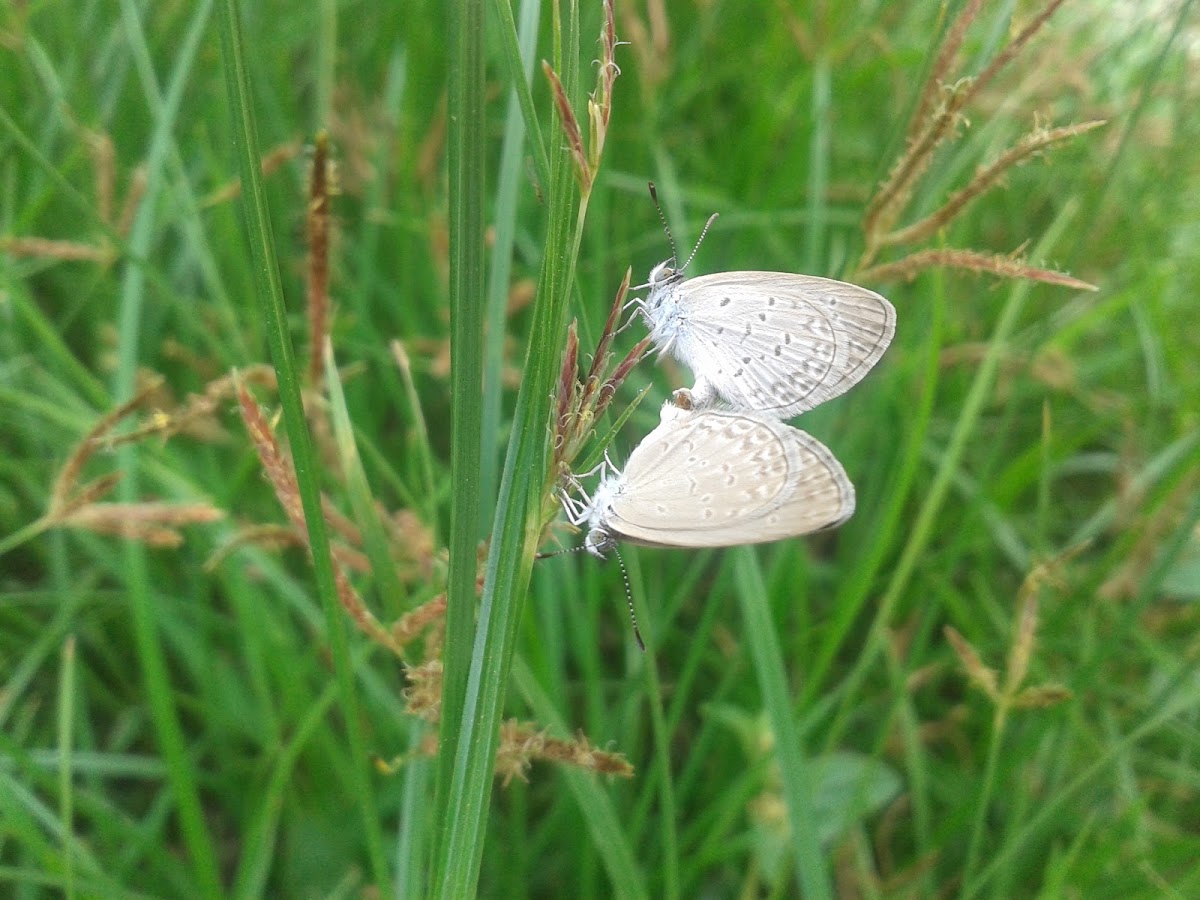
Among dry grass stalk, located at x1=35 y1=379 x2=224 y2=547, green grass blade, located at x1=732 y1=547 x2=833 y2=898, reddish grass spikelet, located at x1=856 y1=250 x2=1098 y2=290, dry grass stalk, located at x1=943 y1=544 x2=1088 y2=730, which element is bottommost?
green grass blade, located at x1=732 y1=547 x2=833 y2=898

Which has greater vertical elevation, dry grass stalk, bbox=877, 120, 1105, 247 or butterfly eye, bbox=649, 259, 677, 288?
dry grass stalk, bbox=877, 120, 1105, 247

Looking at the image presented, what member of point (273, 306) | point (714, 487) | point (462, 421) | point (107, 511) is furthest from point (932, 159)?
point (107, 511)

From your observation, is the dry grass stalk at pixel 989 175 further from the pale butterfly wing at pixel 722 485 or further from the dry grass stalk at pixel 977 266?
the pale butterfly wing at pixel 722 485

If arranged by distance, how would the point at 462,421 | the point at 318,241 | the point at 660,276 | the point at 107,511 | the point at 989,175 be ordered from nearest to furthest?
1. the point at 462,421
2. the point at 989,175
3. the point at 318,241
4. the point at 107,511
5. the point at 660,276

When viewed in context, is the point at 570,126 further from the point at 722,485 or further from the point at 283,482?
the point at 722,485

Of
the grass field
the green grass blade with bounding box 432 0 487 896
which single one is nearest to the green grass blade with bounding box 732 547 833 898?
the grass field

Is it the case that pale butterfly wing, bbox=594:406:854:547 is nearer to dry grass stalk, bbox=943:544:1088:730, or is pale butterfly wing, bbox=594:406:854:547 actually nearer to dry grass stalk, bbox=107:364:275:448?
dry grass stalk, bbox=943:544:1088:730
